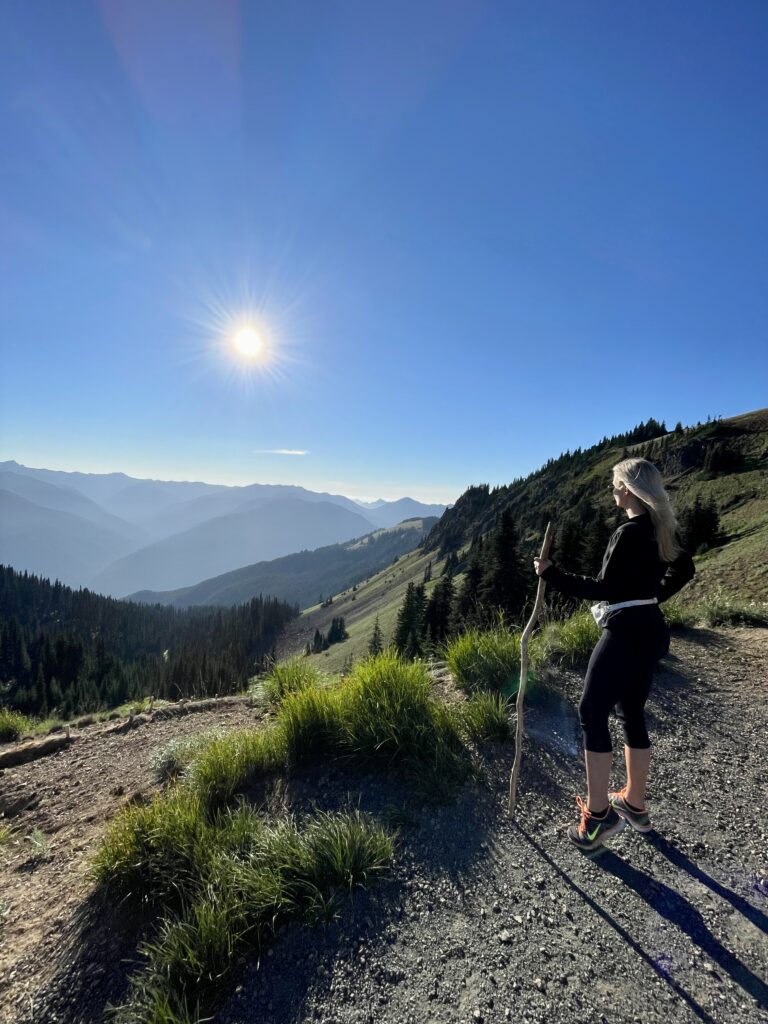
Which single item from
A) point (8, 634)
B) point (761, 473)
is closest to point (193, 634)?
point (8, 634)

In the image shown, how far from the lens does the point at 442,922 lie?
311cm

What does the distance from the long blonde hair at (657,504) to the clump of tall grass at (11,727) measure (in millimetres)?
13059

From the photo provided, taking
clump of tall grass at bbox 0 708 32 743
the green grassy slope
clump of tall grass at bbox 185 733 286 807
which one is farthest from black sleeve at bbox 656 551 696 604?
clump of tall grass at bbox 0 708 32 743

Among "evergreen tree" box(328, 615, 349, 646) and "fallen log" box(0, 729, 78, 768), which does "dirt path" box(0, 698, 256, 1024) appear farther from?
"evergreen tree" box(328, 615, 349, 646)

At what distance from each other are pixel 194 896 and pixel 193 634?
487 feet

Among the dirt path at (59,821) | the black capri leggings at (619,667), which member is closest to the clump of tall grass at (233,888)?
the dirt path at (59,821)

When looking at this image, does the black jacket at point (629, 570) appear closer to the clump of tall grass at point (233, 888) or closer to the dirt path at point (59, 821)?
the clump of tall grass at point (233, 888)

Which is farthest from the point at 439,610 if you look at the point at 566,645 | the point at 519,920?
the point at 519,920

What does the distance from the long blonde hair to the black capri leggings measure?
582 millimetres

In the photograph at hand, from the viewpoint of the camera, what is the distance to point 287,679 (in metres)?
7.16

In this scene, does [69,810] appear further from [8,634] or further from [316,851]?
[8,634]

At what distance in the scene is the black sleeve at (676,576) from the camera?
4.03m

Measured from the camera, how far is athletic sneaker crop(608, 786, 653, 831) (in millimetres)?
3822

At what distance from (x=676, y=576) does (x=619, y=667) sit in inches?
45.8
